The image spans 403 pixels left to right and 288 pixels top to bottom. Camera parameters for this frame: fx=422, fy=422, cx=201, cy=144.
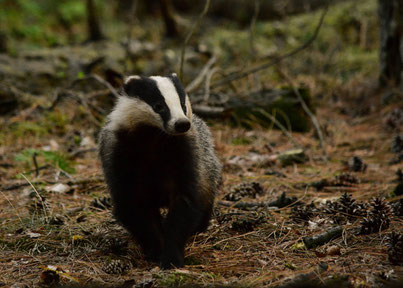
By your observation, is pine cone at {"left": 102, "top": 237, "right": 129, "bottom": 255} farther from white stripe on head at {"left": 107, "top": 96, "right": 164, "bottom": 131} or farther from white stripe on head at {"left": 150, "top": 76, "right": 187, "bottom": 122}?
white stripe on head at {"left": 150, "top": 76, "right": 187, "bottom": 122}

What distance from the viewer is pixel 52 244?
320 cm

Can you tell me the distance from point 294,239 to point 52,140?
438 centimetres

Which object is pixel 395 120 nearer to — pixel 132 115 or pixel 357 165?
pixel 357 165

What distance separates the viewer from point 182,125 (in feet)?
9.32

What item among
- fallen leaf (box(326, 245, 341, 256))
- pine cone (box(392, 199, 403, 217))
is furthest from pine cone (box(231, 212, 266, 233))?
pine cone (box(392, 199, 403, 217))

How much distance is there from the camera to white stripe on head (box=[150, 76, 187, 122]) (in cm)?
289

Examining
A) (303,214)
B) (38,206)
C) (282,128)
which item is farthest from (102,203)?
(282,128)

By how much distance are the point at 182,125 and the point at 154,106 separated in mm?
311

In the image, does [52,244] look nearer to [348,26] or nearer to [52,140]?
[52,140]

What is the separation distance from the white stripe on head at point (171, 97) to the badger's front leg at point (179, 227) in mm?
607

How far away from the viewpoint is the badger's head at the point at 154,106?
2.88 metres

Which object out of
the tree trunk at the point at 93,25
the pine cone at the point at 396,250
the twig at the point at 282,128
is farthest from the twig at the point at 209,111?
the tree trunk at the point at 93,25

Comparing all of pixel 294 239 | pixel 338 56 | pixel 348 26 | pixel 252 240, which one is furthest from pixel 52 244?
pixel 348 26

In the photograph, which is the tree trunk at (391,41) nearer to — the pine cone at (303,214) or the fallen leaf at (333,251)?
the pine cone at (303,214)
